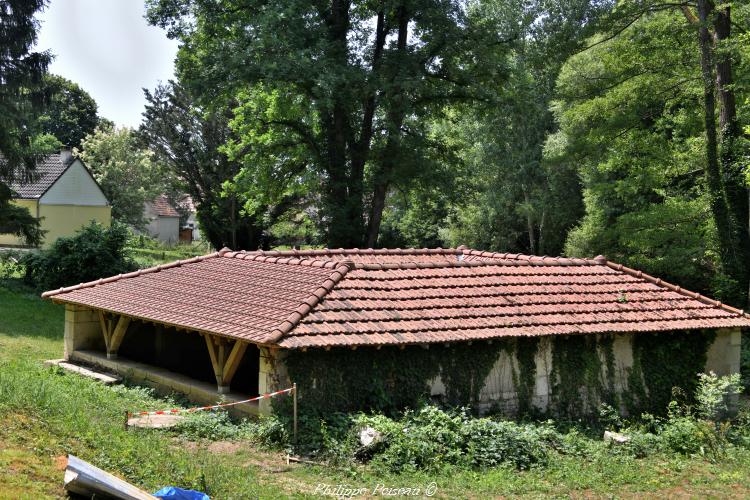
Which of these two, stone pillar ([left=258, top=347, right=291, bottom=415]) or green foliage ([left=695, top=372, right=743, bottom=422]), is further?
green foliage ([left=695, top=372, right=743, bottom=422])

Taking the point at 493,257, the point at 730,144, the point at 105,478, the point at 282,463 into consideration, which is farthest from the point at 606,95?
the point at 105,478

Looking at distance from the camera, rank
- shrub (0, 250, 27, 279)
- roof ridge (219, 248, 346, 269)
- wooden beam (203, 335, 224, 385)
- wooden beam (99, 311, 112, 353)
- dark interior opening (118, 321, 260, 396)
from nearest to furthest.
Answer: wooden beam (203, 335, 224, 385)
dark interior opening (118, 321, 260, 396)
roof ridge (219, 248, 346, 269)
wooden beam (99, 311, 112, 353)
shrub (0, 250, 27, 279)

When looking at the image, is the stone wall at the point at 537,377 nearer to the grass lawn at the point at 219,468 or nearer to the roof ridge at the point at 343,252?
the grass lawn at the point at 219,468

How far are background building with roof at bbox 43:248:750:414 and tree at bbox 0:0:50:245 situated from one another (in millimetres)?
11358

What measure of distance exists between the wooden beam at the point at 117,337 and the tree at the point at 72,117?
2051 inches

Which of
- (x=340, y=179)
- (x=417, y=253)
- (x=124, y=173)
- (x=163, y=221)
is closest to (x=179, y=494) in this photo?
(x=417, y=253)

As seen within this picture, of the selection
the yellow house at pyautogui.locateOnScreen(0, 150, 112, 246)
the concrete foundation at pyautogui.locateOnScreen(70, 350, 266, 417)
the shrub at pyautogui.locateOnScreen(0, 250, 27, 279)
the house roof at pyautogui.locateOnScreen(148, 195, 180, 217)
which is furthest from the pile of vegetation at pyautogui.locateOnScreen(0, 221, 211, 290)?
the house roof at pyautogui.locateOnScreen(148, 195, 180, 217)

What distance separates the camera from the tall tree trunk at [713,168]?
22188 millimetres

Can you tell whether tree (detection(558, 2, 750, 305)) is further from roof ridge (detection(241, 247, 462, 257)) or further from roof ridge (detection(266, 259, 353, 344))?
roof ridge (detection(266, 259, 353, 344))

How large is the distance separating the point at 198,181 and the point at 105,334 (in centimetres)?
2039

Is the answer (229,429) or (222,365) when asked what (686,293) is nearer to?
(222,365)

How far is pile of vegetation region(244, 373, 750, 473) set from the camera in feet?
35.9

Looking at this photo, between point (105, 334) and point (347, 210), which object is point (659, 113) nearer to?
point (347, 210)

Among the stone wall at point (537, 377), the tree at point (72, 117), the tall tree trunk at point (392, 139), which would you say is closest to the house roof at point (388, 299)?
the stone wall at point (537, 377)
